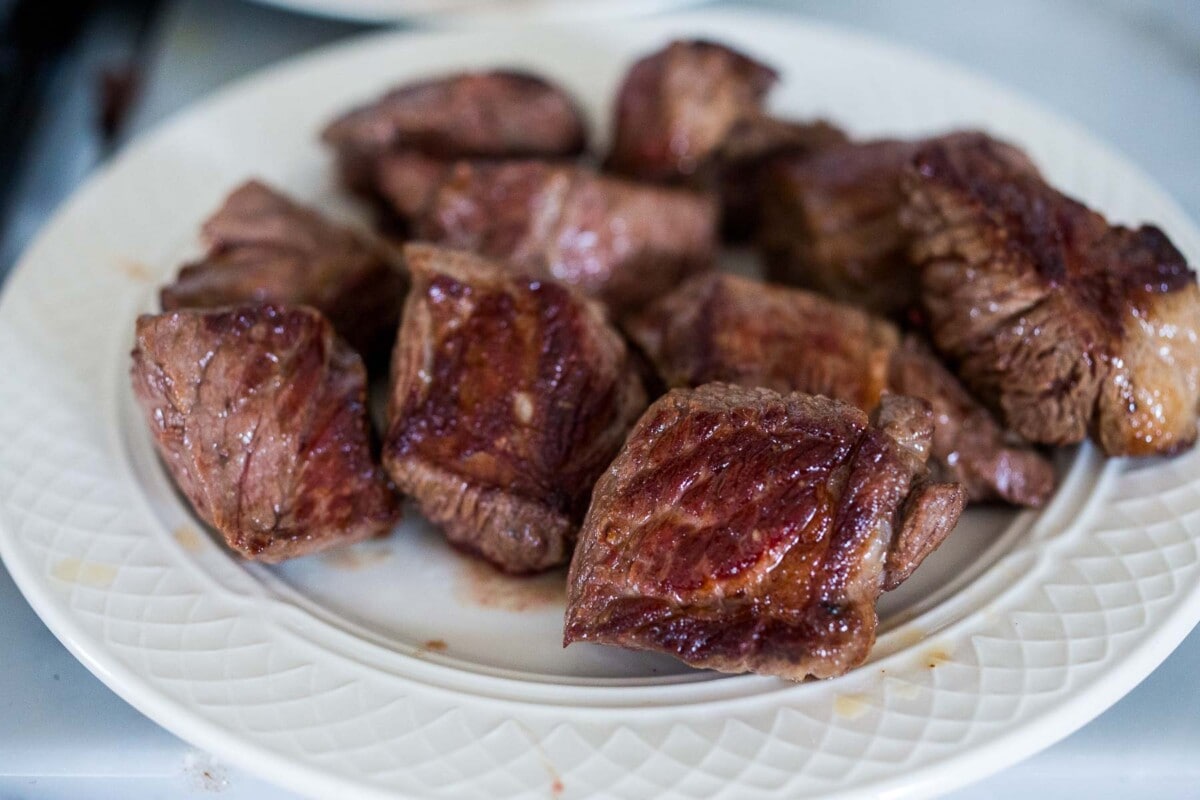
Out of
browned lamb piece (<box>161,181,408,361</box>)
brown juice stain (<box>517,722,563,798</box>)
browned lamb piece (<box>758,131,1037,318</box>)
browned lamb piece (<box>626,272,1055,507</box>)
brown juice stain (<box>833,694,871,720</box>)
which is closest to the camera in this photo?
brown juice stain (<box>517,722,563,798</box>)

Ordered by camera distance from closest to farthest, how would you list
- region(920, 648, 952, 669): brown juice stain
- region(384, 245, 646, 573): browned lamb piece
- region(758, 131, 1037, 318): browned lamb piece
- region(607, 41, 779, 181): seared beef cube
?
region(920, 648, 952, 669): brown juice stain
region(384, 245, 646, 573): browned lamb piece
region(758, 131, 1037, 318): browned lamb piece
region(607, 41, 779, 181): seared beef cube

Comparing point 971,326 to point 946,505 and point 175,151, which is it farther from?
point 175,151

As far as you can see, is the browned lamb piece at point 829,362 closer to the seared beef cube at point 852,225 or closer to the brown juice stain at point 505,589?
the seared beef cube at point 852,225

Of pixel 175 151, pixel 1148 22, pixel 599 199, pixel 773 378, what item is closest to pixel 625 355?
pixel 773 378

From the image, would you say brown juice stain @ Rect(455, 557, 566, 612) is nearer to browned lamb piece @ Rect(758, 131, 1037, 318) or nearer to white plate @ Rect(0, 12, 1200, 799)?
white plate @ Rect(0, 12, 1200, 799)

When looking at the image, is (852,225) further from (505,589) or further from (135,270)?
(135,270)

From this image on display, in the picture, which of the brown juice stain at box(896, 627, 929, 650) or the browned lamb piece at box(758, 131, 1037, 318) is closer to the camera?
the brown juice stain at box(896, 627, 929, 650)

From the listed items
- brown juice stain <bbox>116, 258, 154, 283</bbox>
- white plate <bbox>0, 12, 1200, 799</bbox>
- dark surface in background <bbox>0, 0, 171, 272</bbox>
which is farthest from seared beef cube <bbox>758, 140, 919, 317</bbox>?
dark surface in background <bbox>0, 0, 171, 272</bbox>
